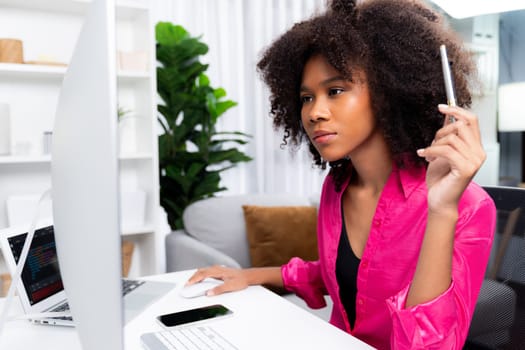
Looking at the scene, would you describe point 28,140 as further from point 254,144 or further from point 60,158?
point 60,158

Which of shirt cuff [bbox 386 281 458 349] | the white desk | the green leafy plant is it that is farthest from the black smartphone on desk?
the green leafy plant

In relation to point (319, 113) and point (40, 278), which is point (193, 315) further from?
point (319, 113)

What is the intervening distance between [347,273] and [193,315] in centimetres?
36

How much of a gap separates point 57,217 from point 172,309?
2.09 feet

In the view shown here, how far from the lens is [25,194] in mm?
2545

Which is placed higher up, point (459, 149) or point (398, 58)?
point (398, 58)

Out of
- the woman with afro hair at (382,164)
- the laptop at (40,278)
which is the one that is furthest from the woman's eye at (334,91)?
the laptop at (40,278)

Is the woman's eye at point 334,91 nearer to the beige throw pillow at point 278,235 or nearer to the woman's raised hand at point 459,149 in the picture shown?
the woman's raised hand at point 459,149

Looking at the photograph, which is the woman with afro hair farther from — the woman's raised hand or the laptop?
the laptop

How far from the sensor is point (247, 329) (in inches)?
37.2

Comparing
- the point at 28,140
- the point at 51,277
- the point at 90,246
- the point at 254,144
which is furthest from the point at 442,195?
the point at 254,144

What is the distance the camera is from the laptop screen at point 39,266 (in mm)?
974

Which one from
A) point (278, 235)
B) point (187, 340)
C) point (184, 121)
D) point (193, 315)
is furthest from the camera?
point (184, 121)

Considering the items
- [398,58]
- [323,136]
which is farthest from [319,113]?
[398,58]
